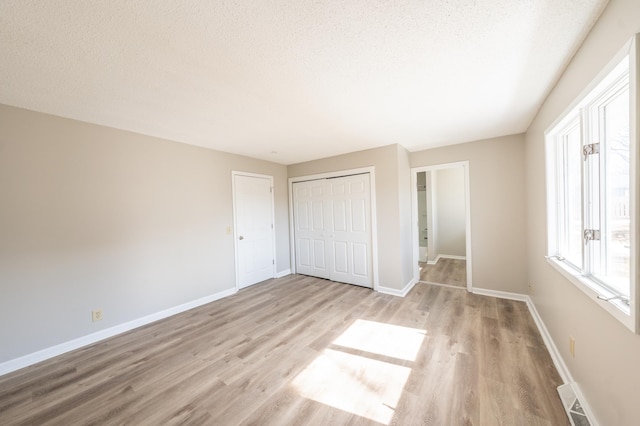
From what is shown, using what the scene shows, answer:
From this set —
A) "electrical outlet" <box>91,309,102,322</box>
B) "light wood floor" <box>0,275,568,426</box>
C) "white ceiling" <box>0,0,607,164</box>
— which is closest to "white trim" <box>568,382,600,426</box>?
"light wood floor" <box>0,275,568,426</box>

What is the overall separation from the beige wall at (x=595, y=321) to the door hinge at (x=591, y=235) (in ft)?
1.22

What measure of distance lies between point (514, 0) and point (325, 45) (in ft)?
3.24

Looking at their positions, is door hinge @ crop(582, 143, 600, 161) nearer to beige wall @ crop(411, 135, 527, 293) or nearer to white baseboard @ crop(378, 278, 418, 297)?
beige wall @ crop(411, 135, 527, 293)

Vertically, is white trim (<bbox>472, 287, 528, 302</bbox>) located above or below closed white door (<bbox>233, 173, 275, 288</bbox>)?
below

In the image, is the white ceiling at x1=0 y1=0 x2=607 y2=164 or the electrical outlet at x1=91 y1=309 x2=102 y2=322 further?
the electrical outlet at x1=91 y1=309 x2=102 y2=322

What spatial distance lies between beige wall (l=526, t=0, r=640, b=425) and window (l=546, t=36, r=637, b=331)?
10cm

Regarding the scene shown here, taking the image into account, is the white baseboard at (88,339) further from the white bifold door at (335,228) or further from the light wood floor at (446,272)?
the light wood floor at (446,272)

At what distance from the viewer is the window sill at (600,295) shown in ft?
3.39

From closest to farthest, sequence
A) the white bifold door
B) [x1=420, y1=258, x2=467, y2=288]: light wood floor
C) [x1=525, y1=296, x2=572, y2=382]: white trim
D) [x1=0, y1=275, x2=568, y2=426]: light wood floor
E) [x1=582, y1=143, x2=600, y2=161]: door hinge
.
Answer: [x1=582, y1=143, x2=600, y2=161]: door hinge, [x1=0, y1=275, x2=568, y2=426]: light wood floor, [x1=525, y1=296, x2=572, y2=382]: white trim, the white bifold door, [x1=420, y1=258, x2=467, y2=288]: light wood floor

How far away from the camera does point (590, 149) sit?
148cm

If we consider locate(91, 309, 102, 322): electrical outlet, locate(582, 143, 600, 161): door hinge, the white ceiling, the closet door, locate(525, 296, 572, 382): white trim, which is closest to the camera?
the white ceiling

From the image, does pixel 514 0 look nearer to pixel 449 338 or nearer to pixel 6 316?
pixel 449 338

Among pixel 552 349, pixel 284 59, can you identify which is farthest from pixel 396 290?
pixel 284 59

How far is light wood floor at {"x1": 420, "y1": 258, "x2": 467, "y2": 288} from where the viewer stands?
4.28m
